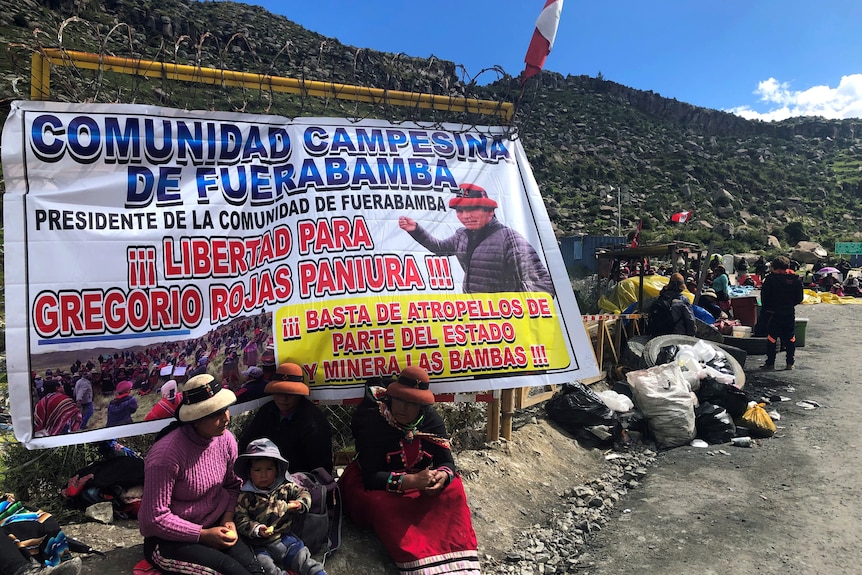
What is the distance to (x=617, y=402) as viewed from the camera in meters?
5.82

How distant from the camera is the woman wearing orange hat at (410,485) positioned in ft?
9.44

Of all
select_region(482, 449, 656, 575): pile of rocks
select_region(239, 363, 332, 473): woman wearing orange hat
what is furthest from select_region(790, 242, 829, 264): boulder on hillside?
select_region(239, 363, 332, 473): woman wearing orange hat

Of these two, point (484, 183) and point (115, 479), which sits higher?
point (484, 183)

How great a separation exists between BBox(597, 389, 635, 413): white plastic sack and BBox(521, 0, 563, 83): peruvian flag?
3.71 metres

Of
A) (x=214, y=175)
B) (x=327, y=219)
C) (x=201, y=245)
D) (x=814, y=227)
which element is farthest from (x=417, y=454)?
(x=814, y=227)

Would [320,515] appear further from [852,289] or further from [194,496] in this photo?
[852,289]

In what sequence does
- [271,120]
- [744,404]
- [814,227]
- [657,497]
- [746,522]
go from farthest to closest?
[814,227] → [744,404] → [657,497] → [746,522] → [271,120]

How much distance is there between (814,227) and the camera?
4016 cm

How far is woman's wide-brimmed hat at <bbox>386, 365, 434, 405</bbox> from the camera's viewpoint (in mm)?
2985

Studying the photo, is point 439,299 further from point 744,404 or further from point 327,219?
point 744,404

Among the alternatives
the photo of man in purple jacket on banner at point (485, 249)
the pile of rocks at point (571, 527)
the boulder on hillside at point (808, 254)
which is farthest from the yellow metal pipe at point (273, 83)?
the boulder on hillside at point (808, 254)

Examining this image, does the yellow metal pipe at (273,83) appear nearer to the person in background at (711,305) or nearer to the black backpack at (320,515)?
the black backpack at (320,515)

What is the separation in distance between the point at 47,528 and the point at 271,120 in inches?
102

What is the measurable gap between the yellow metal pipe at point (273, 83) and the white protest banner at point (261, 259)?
23 cm
